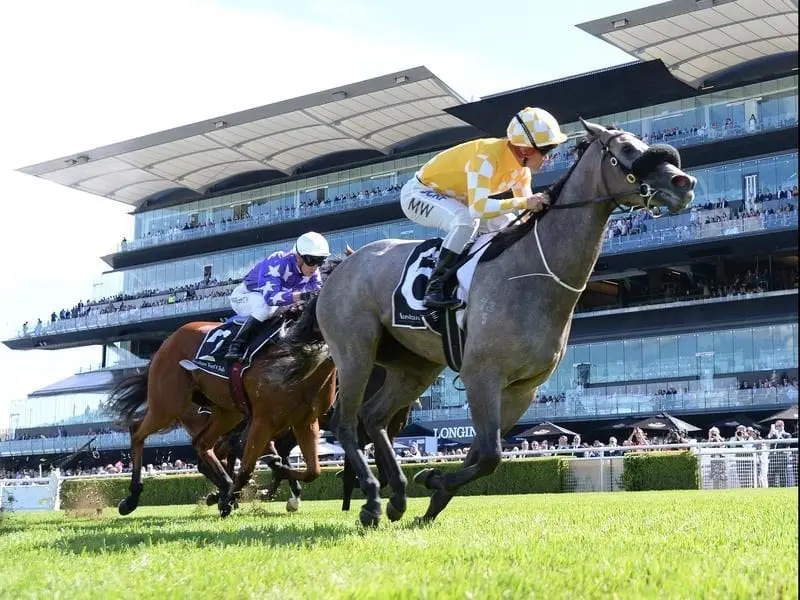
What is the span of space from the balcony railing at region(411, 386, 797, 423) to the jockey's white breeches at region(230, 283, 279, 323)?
2614 cm

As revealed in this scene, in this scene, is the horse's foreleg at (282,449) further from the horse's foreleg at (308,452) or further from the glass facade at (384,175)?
the glass facade at (384,175)

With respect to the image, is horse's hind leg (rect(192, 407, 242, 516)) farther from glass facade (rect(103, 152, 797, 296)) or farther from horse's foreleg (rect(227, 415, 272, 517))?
glass facade (rect(103, 152, 797, 296))

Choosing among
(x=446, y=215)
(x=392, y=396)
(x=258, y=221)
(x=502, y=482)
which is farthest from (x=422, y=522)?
(x=258, y=221)

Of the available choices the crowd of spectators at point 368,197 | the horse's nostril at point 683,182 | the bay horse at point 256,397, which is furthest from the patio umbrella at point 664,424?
the horse's nostril at point 683,182

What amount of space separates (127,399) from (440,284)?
20.3 ft

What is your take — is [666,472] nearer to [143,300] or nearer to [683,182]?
[683,182]

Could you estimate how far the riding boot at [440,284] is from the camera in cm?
591

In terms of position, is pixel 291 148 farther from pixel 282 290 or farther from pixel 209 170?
pixel 282 290

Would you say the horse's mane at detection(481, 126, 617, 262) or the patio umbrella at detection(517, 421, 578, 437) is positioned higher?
the horse's mane at detection(481, 126, 617, 262)

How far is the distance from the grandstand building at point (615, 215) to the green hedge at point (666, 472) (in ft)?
45.7

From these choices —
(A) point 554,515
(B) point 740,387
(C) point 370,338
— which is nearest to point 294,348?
Result: (C) point 370,338

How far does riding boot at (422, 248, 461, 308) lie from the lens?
233 inches

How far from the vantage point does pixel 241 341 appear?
861 cm

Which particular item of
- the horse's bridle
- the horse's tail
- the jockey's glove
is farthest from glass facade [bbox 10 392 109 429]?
the horse's bridle
